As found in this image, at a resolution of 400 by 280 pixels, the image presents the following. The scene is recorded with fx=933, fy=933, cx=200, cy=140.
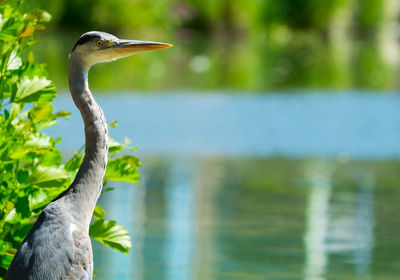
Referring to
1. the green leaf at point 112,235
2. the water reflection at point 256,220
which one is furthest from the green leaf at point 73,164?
the water reflection at point 256,220

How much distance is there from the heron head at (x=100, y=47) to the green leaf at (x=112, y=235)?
0.77 metres


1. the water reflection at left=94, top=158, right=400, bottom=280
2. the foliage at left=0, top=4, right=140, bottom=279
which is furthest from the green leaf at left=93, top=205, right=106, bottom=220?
the water reflection at left=94, top=158, right=400, bottom=280

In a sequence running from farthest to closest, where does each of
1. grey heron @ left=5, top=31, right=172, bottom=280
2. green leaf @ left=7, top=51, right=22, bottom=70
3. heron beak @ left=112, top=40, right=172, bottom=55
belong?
green leaf @ left=7, top=51, right=22, bottom=70, heron beak @ left=112, top=40, right=172, bottom=55, grey heron @ left=5, top=31, right=172, bottom=280

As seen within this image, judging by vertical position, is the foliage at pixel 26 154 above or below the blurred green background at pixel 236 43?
below

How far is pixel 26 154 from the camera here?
3814mm

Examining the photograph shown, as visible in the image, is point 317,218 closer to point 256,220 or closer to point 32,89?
point 256,220

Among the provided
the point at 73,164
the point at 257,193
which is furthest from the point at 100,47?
the point at 257,193

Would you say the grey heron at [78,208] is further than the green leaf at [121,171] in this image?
No

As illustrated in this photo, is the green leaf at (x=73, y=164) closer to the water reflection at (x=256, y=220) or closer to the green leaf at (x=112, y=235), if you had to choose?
the green leaf at (x=112, y=235)

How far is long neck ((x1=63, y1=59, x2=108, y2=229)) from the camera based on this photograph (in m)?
3.42

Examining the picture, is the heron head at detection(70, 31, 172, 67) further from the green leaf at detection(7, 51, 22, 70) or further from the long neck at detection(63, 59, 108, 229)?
the green leaf at detection(7, 51, 22, 70)

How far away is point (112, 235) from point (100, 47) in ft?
2.86

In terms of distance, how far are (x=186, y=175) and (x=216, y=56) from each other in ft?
58.8

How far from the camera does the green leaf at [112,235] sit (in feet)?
13.0
